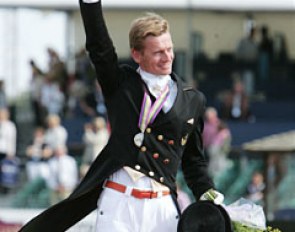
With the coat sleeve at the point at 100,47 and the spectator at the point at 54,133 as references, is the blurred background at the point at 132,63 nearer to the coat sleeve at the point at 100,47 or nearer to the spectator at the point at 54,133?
the spectator at the point at 54,133

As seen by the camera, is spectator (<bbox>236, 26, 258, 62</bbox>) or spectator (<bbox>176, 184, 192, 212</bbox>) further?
spectator (<bbox>236, 26, 258, 62</bbox>)

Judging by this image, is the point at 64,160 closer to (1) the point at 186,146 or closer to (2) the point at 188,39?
(2) the point at 188,39

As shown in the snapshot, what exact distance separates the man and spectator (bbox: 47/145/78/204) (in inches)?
389

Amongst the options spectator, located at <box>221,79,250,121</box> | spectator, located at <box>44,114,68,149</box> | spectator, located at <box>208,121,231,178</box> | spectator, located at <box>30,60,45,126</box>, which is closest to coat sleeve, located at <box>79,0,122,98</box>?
spectator, located at <box>208,121,231,178</box>

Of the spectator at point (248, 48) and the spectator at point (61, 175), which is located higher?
the spectator at point (248, 48)

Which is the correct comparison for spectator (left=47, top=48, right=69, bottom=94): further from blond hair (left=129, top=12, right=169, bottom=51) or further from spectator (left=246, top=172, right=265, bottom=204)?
blond hair (left=129, top=12, right=169, bottom=51)

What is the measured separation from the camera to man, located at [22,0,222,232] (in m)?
5.21

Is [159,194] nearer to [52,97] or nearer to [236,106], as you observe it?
[236,106]

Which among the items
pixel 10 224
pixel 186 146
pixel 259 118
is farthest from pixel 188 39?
pixel 186 146

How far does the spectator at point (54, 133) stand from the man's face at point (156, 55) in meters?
11.1

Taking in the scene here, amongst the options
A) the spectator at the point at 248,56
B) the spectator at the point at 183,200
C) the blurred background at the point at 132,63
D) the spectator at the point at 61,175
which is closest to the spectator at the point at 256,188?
the blurred background at the point at 132,63

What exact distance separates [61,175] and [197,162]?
10.2 m

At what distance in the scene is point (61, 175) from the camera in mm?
15664

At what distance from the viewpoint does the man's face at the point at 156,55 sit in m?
5.24
